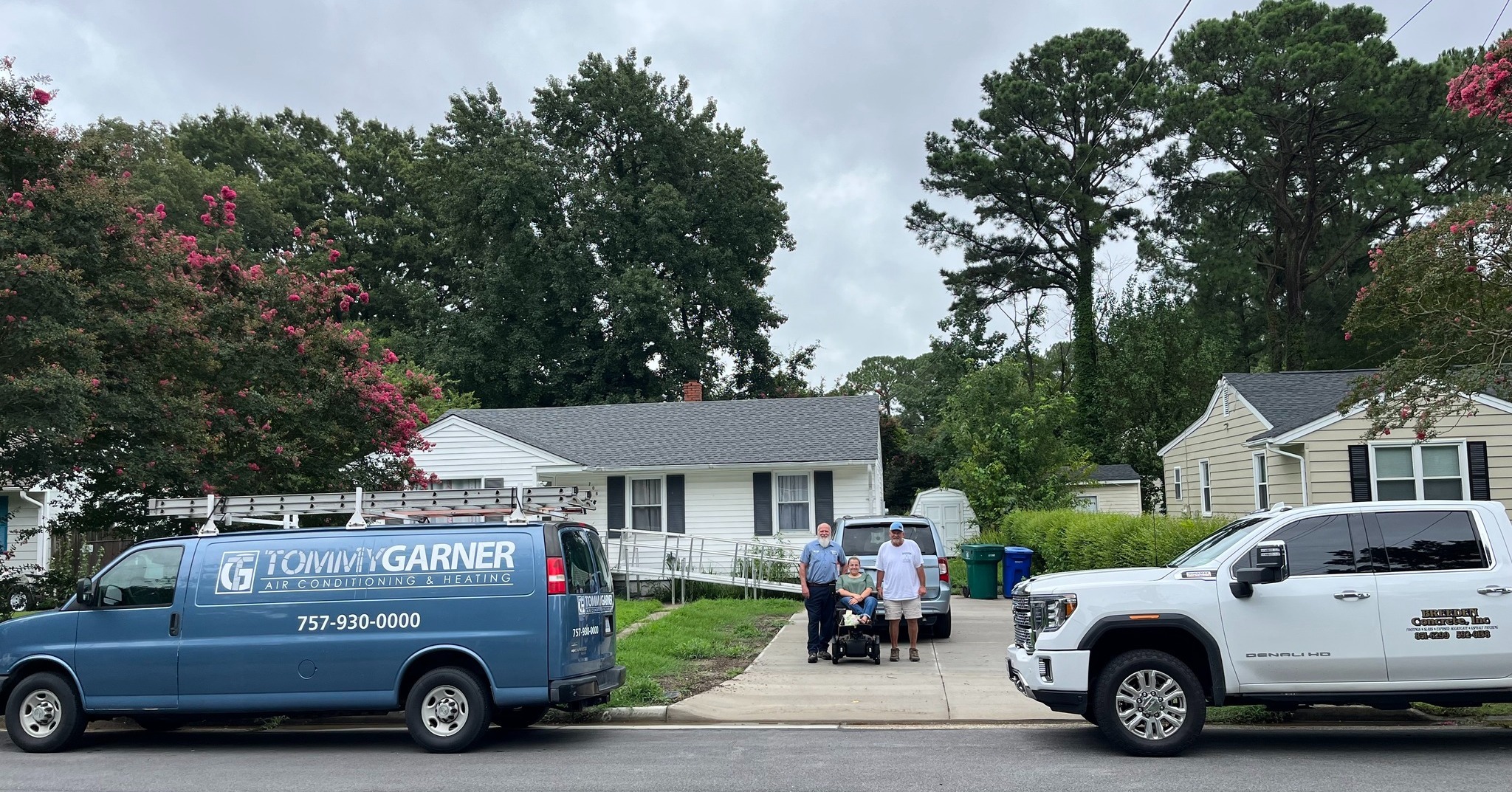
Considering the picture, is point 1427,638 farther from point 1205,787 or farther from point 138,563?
point 138,563

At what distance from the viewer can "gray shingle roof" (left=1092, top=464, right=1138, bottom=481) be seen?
3538 cm

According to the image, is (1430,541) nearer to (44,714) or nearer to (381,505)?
(381,505)

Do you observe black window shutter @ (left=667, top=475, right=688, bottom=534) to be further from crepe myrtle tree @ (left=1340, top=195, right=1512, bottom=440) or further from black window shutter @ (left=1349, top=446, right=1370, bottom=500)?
crepe myrtle tree @ (left=1340, top=195, right=1512, bottom=440)

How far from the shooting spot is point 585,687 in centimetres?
950

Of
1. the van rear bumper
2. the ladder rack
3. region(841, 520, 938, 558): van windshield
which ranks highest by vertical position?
the ladder rack

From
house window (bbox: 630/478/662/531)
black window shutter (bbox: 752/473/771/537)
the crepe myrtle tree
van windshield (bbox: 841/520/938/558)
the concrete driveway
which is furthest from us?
house window (bbox: 630/478/662/531)

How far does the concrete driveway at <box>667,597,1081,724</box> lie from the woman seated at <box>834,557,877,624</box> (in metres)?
0.64

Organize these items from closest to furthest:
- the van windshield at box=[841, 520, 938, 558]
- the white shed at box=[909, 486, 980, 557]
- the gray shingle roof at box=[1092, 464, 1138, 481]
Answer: the van windshield at box=[841, 520, 938, 558] < the white shed at box=[909, 486, 980, 557] < the gray shingle roof at box=[1092, 464, 1138, 481]

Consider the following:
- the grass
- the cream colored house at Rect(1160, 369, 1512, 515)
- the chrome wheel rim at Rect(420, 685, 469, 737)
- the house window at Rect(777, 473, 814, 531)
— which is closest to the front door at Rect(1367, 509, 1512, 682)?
the grass

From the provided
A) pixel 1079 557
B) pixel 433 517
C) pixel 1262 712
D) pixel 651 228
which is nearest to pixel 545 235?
pixel 651 228

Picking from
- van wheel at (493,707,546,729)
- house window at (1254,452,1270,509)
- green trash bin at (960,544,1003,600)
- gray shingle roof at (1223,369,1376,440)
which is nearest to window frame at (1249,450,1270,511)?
house window at (1254,452,1270,509)

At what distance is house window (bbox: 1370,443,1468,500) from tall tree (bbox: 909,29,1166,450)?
2144 cm

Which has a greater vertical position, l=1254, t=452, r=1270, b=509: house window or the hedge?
l=1254, t=452, r=1270, b=509: house window

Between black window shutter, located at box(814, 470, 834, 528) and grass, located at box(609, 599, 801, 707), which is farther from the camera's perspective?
black window shutter, located at box(814, 470, 834, 528)
